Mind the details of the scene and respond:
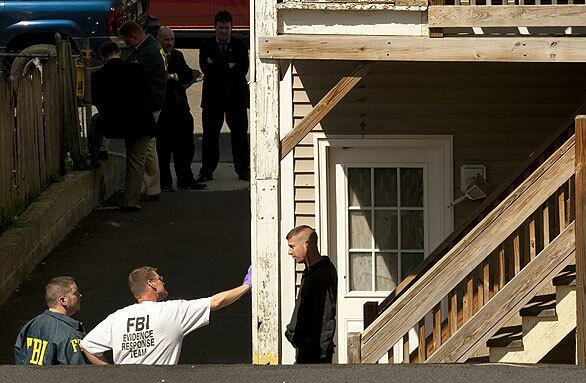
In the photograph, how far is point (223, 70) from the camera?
17812 mm

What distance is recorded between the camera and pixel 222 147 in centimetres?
→ 2048

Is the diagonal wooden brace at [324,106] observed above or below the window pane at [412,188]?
above

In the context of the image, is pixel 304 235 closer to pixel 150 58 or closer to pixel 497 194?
pixel 497 194

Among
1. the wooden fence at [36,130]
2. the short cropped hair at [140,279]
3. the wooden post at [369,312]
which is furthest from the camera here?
the wooden fence at [36,130]

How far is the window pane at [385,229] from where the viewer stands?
42.3 ft

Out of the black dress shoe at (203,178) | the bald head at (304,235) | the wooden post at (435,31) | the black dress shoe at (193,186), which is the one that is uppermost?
the wooden post at (435,31)

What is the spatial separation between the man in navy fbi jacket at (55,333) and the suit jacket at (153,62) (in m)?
7.67

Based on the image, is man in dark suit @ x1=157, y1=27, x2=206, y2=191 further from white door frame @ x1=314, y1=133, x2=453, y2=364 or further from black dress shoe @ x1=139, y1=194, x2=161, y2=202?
white door frame @ x1=314, y1=133, x2=453, y2=364

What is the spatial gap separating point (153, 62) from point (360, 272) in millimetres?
4699

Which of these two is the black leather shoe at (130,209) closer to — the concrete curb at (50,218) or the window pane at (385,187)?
the concrete curb at (50,218)

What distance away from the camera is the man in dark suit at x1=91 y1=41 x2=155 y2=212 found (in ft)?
53.9

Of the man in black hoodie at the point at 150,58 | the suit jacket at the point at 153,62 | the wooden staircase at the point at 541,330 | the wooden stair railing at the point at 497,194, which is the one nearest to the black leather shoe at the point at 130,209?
the man in black hoodie at the point at 150,58

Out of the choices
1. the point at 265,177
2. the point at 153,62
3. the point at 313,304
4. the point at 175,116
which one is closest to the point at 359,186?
the point at 265,177

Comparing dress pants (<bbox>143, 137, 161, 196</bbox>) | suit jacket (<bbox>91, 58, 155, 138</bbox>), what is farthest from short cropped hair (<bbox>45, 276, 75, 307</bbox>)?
dress pants (<bbox>143, 137, 161, 196</bbox>)
